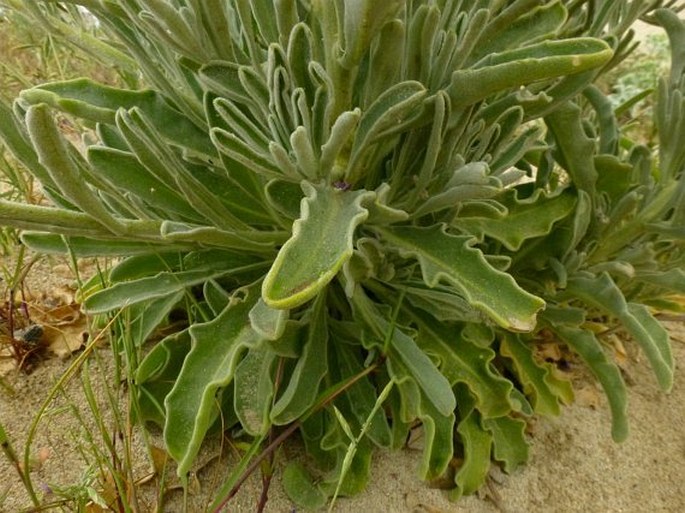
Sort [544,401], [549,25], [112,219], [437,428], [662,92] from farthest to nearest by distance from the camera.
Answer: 1. [544,401]
2. [662,92]
3. [437,428]
4. [549,25]
5. [112,219]

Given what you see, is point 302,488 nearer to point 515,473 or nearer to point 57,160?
point 515,473

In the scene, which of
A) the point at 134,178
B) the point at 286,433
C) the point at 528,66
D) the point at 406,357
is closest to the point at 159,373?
the point at 286,433

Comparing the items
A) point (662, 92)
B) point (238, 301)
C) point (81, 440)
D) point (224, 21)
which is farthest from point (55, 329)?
point (662, 92)

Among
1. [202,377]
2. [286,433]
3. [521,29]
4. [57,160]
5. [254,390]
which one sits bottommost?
[286,433]

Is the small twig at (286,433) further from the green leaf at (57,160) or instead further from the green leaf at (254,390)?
the green leaf at (57,160)

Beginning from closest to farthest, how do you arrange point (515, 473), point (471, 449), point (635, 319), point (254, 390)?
point (254, 390) < point (635, 319) < point (471, 449) < point (515, 473)

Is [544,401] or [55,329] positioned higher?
[55,329]

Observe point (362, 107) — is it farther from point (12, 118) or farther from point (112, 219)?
point (12, 118)
